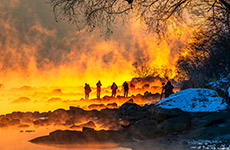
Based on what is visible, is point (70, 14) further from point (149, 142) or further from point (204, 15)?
point (204, 15)

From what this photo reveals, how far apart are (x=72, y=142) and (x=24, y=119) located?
35.6ft

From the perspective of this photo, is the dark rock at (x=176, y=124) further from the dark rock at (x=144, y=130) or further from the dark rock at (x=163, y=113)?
the dark rock at (x=163, y=113)

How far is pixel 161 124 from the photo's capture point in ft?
42.6

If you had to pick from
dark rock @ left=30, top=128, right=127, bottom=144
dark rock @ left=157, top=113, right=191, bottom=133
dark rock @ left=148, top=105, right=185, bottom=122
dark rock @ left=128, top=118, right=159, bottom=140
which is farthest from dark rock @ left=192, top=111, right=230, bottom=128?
dark rock @ left=30, top=128, right=127, bottom=144

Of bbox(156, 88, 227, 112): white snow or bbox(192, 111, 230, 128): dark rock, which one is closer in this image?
bbox(192, 111, 230, 128): dark rock

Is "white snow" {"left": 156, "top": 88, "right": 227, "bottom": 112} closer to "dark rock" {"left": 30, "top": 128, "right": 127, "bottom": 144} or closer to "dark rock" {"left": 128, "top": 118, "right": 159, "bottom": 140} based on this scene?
"dark rock" {"left": 128, "top": 118, "right": 159, "bottom": 140}

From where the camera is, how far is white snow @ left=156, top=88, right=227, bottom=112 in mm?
14195

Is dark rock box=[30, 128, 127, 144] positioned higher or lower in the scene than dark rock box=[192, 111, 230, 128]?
lower

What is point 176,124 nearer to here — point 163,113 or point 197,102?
point 163,113

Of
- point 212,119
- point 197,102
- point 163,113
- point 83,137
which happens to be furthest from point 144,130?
point 197,102

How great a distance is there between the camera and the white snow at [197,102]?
559 inches

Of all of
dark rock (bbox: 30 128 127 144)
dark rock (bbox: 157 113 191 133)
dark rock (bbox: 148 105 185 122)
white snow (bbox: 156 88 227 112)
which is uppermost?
white snow (bbox: 156 88 227 112)

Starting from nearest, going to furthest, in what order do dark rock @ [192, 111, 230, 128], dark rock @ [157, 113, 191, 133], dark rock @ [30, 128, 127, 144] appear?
dark rock @ [192, 111, 230, 128], dark rock @ [157, 113, 191, 133], dark rock @ [30, 128, 127, 144]

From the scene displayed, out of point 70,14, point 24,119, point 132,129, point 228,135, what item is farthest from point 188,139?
point 24,119
